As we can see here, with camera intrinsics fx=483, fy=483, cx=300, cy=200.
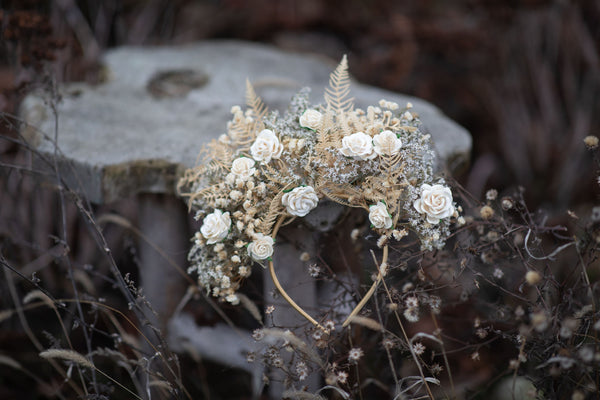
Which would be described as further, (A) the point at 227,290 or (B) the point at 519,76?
(B) the point at 519,76

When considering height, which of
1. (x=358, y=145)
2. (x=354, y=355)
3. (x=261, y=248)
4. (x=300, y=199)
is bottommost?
(x=354, y=355)

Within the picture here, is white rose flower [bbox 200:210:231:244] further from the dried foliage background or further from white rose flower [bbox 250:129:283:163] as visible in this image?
the dried foliage background

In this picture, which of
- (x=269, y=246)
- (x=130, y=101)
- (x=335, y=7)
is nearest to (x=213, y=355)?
(x=269, y=246)

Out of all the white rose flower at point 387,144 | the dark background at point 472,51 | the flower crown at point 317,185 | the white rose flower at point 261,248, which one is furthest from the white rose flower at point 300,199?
the dark background at point 472,51

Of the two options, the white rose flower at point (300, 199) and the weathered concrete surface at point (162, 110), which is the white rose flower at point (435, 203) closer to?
the white rose flower at point (300, 199)

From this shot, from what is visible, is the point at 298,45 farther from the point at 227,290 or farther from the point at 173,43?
the point at 227,290

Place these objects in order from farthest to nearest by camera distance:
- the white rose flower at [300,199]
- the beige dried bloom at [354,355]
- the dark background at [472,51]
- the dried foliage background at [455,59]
Answer: the dark background at [472,51] < the dried foliage background at [455,59] < the white rose flower at [300,199] < the beige dried bloom at [354,355]

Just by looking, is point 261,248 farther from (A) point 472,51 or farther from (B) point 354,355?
(A) point 472,51

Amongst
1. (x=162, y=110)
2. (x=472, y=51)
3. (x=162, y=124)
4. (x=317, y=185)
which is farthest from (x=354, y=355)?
(x=472, y=51)
